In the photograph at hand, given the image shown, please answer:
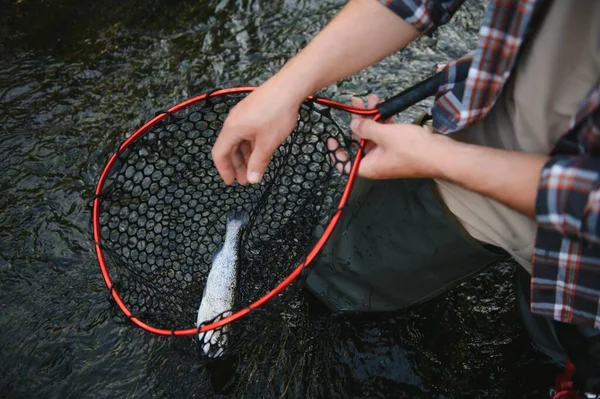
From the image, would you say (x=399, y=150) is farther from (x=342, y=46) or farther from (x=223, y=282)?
(x=223, y=282)

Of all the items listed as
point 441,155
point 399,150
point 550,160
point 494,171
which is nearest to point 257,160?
point 399,150

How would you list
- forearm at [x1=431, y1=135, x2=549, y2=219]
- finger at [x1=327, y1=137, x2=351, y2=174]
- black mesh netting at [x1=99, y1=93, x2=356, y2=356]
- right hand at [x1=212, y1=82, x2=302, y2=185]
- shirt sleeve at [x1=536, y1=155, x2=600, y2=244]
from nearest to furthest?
shirt sleeve at [x1=536, y1=155, x2=600, y2=244]
forearm at [x1=431, y1=135, x2=549, y2=219]
right hand at [x1=212, y1=82, x2=302, y2=185]
finger at [x1=327, y1=137, x2=351, y2=174]
black mesh netting at [x1=99, y1=93, x2=356, y2=356]

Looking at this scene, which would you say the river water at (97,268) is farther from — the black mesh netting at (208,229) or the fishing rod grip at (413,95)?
the fishing rod grip at (413,95)

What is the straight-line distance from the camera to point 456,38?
3449mm

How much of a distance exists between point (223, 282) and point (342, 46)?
3.43 ft

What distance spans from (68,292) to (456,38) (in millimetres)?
2644

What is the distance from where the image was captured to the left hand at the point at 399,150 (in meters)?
1.45

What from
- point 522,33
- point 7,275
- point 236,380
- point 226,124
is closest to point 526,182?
point 522,33

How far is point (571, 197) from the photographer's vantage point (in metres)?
1.23

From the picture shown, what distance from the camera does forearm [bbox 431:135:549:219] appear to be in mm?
1342

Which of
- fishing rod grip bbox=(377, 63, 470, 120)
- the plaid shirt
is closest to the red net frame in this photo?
fishing rod grip bbox=(377, 63, 470, 120)

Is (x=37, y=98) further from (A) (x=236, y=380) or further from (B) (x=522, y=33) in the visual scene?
(B) (x=522, y=33)

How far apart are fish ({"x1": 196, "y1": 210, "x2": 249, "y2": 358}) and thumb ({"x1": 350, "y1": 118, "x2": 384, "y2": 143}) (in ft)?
2.63

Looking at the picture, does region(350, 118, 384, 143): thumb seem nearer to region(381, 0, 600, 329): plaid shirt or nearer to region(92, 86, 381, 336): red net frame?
region(92, 86, 381, 336): red net frame
